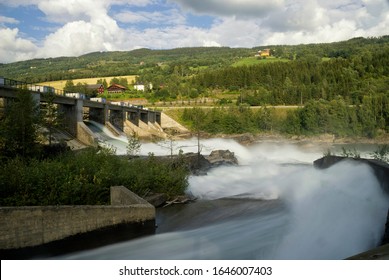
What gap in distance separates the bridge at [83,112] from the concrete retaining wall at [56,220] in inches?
663

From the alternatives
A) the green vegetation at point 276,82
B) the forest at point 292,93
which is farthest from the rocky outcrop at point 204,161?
the green vegetation at point 276,82

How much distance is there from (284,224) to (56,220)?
29.5 feet

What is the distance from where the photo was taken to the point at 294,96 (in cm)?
11219

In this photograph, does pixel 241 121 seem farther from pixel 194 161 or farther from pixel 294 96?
pixel 194 161

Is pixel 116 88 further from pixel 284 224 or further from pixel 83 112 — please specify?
pixel 284 224

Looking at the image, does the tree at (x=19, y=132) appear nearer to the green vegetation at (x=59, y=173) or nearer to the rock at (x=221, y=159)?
the green vegetation at (x=59, y=173)

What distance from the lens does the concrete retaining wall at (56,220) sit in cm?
1188

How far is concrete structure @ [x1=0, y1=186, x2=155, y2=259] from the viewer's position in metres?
11.9

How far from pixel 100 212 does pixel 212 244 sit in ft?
14.7

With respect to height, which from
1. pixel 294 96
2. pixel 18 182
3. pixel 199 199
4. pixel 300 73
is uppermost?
pixel 300 73

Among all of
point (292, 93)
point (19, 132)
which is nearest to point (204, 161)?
point (19, 132)

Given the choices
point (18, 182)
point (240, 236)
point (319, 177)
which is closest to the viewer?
point (240, 236)

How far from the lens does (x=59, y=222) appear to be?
13.0 meters

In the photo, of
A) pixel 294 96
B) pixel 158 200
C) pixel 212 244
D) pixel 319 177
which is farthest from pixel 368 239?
pixel 294 96
